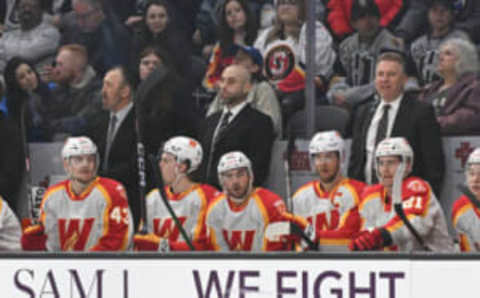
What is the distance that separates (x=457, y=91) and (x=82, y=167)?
215 centimetres

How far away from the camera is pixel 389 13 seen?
6.38 meters

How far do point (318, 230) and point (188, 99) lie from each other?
119 cm

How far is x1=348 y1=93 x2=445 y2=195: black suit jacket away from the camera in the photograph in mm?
5969

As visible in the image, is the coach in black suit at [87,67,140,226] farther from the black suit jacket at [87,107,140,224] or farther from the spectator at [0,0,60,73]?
the spectator at [0,0,60,73]

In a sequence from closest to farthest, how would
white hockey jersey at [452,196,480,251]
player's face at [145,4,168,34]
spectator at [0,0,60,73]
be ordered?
white hockey jersey at [452,196,480,251] < player's face at [145,4,168,34] < spectator at [0,0,60,73]

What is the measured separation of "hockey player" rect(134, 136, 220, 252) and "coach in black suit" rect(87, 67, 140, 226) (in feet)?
0.62

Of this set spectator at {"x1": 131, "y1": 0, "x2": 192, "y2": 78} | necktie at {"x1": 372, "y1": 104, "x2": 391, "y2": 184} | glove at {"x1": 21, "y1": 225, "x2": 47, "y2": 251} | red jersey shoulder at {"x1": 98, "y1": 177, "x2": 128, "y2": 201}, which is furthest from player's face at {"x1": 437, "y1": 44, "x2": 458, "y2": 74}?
glove at {"x1": 21, "y1": 225, "x2": 47, "y2": 251}

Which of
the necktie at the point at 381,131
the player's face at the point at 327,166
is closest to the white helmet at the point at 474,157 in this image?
the necktie at the point at 381,131

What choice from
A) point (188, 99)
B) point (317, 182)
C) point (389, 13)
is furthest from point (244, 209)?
point (389, 13)

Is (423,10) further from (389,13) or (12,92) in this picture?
(12,92)

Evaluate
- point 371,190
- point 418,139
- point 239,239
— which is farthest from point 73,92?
point 418,139

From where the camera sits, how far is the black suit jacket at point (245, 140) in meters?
6.37

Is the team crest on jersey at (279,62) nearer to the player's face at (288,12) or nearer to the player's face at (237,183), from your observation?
the player's face at (288,12)

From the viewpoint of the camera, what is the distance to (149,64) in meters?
6.75
